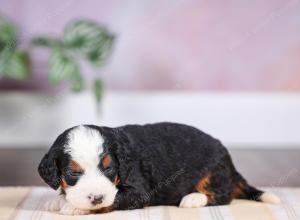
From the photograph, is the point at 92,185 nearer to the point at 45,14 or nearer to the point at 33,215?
the point at 33,215

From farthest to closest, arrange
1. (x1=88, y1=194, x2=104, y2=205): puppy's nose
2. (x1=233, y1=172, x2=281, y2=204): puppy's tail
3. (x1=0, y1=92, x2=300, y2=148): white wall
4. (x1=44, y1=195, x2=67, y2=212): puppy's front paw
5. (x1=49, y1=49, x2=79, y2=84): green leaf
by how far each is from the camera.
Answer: (x1=0, y1=92, x2=300, y2=148): white wall < (x1=49, y1=49, x2=79, y2=84): green leaf < (x1=233, y1=172, x2=281, y2=204): puppy's tail < (x1=44, y1=195, x2=67, y2=212): puppy's front paw < (x1=88, y1=194, x2=104, y2=205): puppy's nose

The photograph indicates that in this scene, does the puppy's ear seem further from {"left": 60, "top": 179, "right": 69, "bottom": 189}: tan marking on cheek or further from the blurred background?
the blurred background

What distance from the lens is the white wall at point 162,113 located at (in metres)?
2.73

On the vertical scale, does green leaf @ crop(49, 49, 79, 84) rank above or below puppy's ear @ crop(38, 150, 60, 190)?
above

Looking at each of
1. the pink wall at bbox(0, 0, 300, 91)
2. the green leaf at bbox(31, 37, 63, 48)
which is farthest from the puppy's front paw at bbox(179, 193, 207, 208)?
the pink wall at bbox(0, 0, 300, 91)

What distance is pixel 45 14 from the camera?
2.76 m

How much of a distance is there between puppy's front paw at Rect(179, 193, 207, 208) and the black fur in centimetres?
2

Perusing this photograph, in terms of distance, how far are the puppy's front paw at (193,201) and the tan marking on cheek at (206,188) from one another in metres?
0.02

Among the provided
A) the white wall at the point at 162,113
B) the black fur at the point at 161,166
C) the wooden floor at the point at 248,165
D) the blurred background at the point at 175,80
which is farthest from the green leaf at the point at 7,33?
the black fur at the point at 161,166

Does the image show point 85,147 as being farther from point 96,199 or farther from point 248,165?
point 248,165

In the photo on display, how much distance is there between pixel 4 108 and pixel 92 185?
1.30 m

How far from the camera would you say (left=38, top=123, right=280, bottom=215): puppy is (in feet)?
5.08

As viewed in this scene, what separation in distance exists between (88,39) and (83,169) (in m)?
1.03

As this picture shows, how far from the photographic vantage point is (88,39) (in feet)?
→ 8.16
